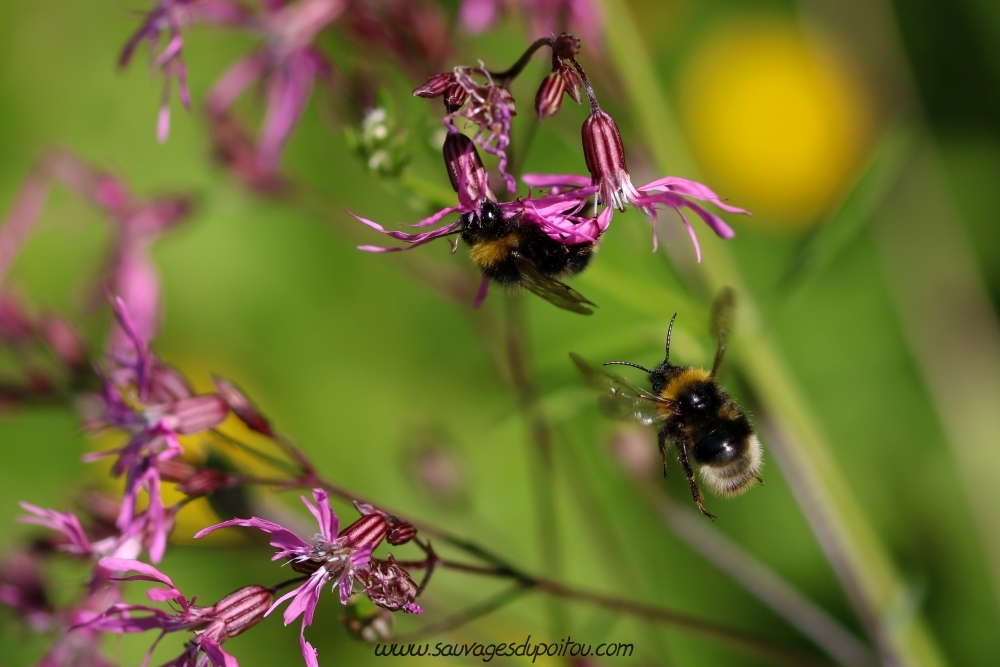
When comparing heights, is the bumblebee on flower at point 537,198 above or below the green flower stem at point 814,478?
above

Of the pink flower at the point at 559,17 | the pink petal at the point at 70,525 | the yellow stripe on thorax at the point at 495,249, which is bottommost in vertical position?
the pink petal at the point at 70,525

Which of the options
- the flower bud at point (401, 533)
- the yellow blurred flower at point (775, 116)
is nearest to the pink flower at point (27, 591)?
the flower bud at point (401, 533)

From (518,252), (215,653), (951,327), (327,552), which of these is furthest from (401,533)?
(951,327)

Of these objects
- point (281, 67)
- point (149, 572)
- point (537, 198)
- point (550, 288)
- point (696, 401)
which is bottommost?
point (149, 572)

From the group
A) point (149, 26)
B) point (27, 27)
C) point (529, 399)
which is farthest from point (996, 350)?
point (27, 27)

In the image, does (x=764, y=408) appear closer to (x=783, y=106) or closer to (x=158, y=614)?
(x=158, y=614)

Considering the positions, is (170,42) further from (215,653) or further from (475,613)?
(475,613)

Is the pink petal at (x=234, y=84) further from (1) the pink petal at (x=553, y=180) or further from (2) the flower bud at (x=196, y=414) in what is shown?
(1) the pink petal at (x=553, y=180)

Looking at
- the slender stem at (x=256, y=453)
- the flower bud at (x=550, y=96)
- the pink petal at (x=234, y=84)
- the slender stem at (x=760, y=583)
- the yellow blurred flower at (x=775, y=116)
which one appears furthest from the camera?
the yellow blurred flower at (x=775, y=116)
